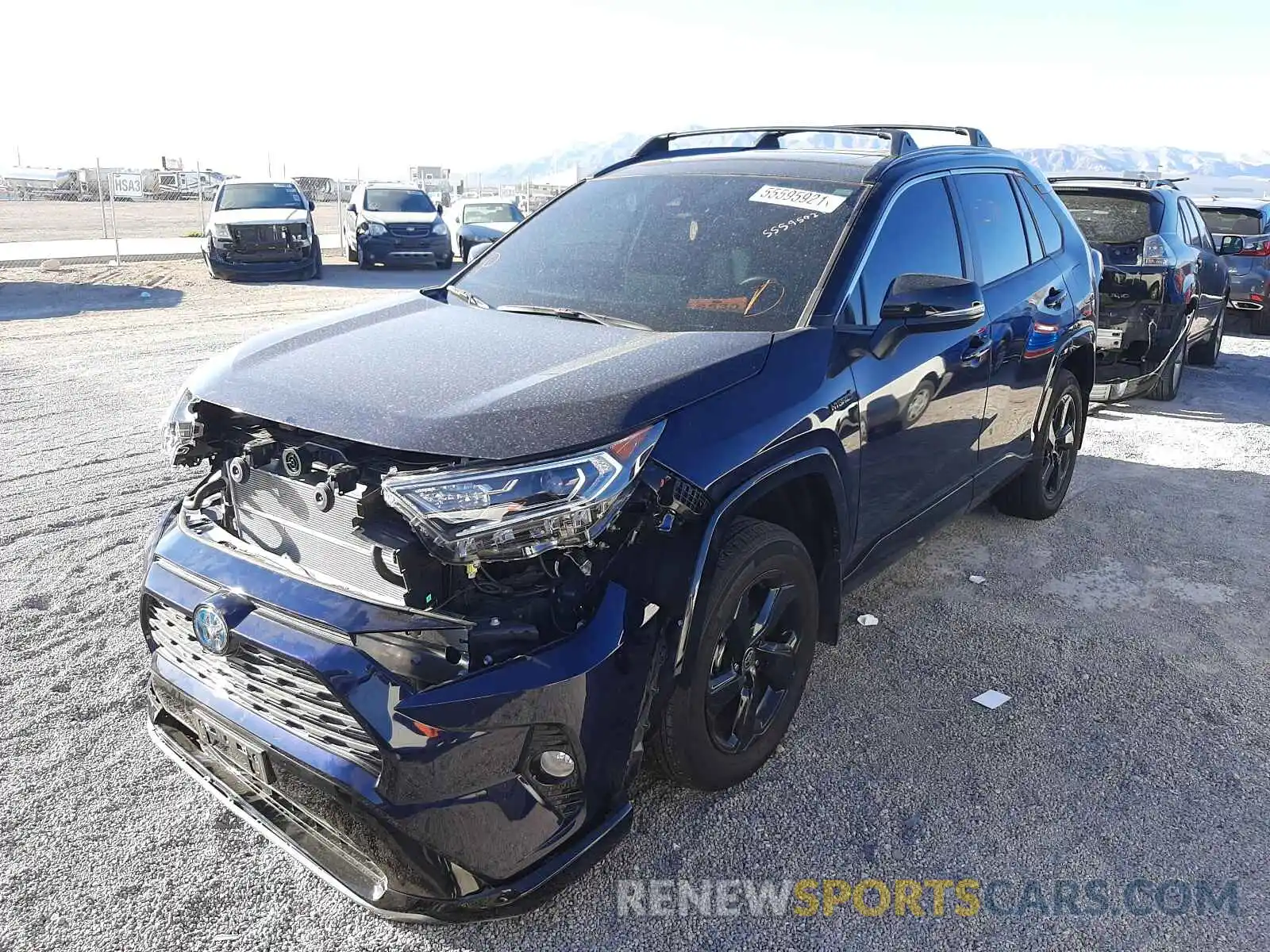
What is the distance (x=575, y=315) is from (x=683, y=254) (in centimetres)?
48

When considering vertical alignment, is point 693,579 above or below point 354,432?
below

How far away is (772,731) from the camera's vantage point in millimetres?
3057

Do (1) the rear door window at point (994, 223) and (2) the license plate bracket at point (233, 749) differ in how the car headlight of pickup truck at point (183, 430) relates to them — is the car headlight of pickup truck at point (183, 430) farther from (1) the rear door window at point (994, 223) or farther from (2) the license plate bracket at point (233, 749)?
(1) the rear door window at point (994, 223)

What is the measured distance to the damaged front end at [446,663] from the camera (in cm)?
216

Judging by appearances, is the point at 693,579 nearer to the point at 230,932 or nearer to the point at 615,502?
the point at 615,502

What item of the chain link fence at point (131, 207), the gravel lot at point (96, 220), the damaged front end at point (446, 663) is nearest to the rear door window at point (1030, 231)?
the damaged front end at point (446, 663)

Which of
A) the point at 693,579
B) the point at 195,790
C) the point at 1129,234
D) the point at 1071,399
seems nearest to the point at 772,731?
the point at 693,579

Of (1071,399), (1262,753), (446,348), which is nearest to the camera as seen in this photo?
(446,348)

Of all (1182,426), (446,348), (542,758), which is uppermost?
(446,348)

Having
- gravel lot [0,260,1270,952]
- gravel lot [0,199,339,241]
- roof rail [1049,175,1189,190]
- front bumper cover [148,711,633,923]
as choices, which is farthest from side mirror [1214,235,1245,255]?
gravel lot [0,199,339,241]

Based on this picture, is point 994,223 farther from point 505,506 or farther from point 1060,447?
point 505,506

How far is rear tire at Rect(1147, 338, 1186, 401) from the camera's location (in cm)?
813

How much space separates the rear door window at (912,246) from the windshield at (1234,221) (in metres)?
9.93

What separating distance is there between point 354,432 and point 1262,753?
3.07 metres
